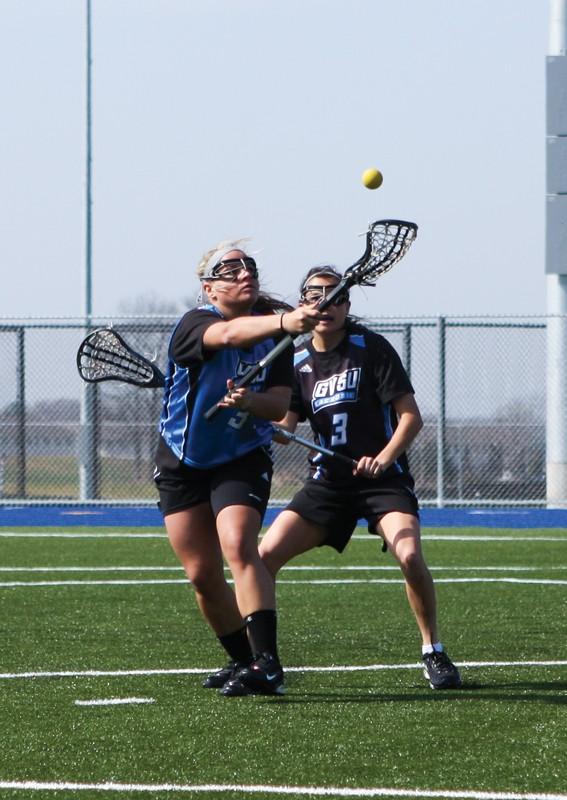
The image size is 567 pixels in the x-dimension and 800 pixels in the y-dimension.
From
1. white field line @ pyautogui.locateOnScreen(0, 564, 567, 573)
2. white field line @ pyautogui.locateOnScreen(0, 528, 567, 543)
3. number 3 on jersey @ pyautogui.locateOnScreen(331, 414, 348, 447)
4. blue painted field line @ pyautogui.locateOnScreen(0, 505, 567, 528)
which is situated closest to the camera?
number 3 on jersey @ pyautogui.locateOnScreen(331, 414, 348, 447)

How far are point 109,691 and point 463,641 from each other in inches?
90.3

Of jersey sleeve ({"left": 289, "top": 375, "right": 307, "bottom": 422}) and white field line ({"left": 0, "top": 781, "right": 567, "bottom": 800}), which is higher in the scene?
jersey sleeve ({"left": 289, "top": 375, "right": 307, "bottom": 422})

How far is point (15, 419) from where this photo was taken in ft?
67.6

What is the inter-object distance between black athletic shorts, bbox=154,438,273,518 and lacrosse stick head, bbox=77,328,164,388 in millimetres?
907

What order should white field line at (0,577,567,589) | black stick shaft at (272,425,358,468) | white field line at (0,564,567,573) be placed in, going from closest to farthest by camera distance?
black stick shaft at (272,425,358,468) < white field line at (0,577,567,589) < white field line at (0,564,567,573)

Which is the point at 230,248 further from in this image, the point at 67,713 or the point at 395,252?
the point at 67,713

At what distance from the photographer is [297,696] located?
6121 millimetres

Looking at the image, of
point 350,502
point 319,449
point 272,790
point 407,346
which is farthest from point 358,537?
point 272,790

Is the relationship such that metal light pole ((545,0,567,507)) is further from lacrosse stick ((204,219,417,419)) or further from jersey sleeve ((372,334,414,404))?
lacrosse stick ((204,219,417,419))

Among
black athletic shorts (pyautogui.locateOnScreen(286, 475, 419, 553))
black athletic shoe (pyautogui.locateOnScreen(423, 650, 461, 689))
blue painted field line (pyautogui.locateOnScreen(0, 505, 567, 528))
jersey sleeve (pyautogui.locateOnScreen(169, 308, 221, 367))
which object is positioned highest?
jersey sleeve (pyautogui.locateOnScreen(169, 308, 221, 367))

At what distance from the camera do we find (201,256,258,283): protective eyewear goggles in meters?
6.12

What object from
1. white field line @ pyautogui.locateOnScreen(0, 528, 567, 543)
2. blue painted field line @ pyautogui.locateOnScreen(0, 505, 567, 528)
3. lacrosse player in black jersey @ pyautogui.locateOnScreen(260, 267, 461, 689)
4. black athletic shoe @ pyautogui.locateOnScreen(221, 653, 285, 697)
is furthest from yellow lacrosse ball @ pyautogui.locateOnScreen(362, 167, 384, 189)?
blue painted field line @ pyautogui.locateOnScreen(0, 505, 567, 528)

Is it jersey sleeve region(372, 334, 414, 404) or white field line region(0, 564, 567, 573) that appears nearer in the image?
jersey sleeve region(372, 334, 414, 404)

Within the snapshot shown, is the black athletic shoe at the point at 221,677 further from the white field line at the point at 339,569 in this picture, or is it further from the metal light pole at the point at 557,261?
the metal light pole at the point at 557,261
